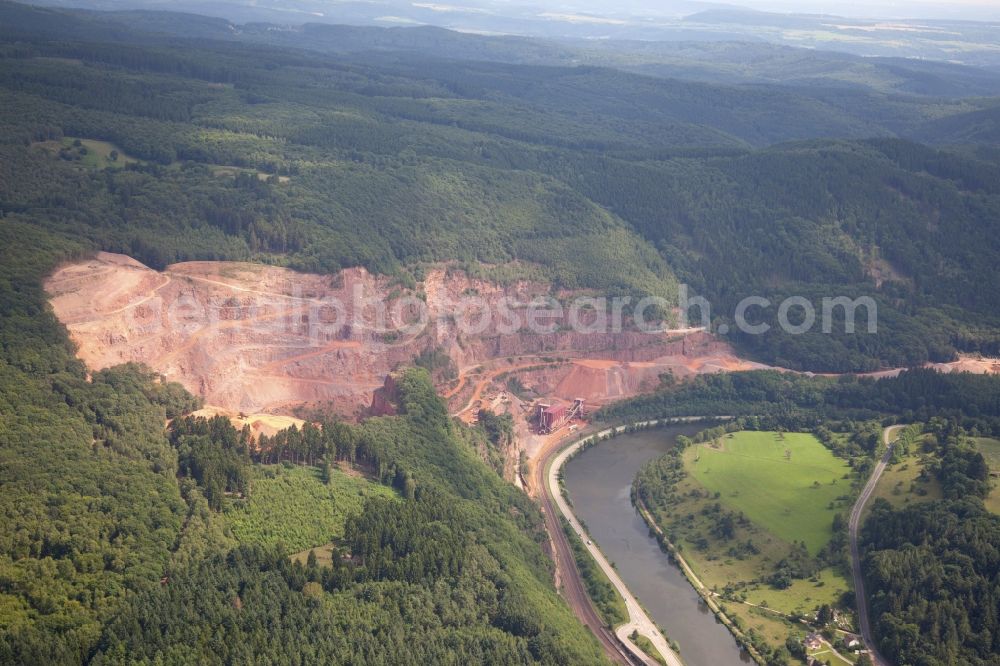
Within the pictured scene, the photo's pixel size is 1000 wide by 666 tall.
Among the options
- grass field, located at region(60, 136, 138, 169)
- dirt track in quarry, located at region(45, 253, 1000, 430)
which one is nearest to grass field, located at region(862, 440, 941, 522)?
dirt track in quarry, located at region(45, 253, 1000, 430)

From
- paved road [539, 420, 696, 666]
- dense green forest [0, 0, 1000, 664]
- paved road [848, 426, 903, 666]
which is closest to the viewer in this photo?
dense green forest [0, 0, 1000, 664]

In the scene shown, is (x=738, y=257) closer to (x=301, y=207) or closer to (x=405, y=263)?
(x=405, y=263)

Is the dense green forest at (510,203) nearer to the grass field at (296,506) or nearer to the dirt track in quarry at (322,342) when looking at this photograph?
the dirt track in quarry at (322,342)

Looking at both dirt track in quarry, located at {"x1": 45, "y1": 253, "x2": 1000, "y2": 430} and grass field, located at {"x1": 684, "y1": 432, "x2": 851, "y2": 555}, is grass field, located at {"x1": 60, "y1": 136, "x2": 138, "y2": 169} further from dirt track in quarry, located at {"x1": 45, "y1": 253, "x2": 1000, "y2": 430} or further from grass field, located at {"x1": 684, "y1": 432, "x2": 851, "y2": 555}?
grass field, located at {"x1": 684, "y1": 432, "x2": 851, "y2": 555}

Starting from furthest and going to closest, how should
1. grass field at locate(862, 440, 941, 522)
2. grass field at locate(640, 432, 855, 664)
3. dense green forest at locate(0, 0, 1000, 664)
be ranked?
grass field at locate(862, 440, 941, 522), grass field at locate(640, 432, 855, 664), dense green forest at locate(0, 0, 1000, 664)

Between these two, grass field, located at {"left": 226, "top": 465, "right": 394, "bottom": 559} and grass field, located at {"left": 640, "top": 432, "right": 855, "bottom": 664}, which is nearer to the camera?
grass field, located at {"left": 226, "top": 465, "right": 394, "bottom": 559}

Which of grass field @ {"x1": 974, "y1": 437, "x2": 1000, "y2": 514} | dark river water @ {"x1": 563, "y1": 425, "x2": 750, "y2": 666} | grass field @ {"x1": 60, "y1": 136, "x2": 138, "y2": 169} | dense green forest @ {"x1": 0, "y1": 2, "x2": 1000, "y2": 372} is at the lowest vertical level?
dark river water @ {"x1": 563, "y1": 425, "x2": 750, "y2": 666}

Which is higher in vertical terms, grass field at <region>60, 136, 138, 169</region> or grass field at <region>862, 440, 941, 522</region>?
grass field at <region>60, 136, 138, 169</region>

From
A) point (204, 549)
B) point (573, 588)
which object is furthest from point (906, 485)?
point (204, 549)

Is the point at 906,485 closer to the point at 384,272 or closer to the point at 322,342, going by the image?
the point at 322,342
